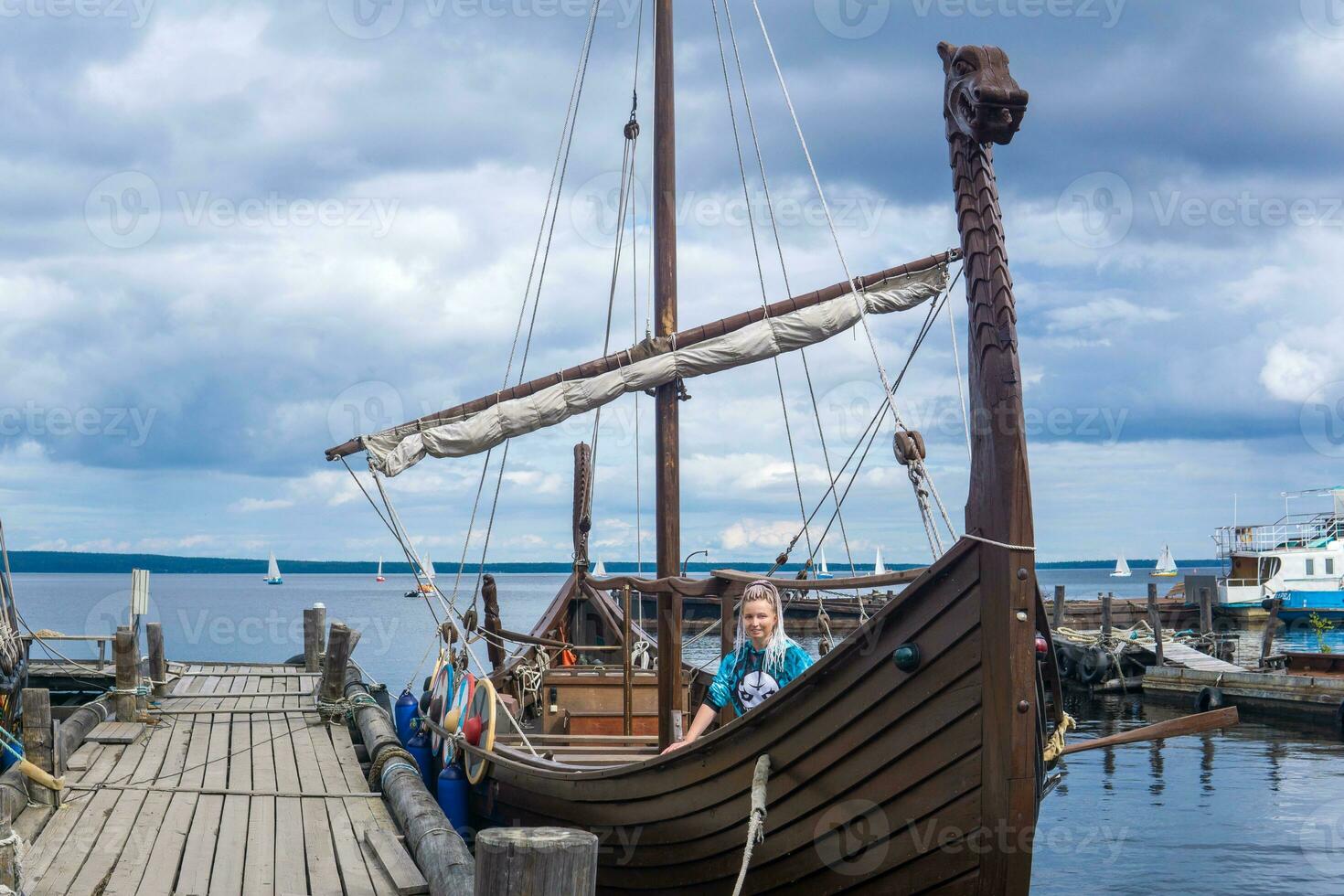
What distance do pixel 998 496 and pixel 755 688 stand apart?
1.92m

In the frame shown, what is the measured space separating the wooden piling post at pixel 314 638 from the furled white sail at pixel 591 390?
726 centimetres

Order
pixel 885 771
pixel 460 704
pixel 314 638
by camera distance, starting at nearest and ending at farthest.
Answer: pixel 885 771 → pixel 460 704 → pixel 314 638

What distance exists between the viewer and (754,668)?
19.5ft

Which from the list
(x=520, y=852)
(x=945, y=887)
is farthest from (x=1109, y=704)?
(x=520, y=852)

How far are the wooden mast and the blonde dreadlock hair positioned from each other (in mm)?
2952

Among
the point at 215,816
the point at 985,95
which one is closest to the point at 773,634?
the point at 985,95

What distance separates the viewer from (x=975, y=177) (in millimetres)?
5098

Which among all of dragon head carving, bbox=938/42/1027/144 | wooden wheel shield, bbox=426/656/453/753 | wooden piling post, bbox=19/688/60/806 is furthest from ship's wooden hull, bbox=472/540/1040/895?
wooden piling post, bbox=19/688/60/806

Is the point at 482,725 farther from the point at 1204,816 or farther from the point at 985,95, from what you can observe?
the point at 1204,816

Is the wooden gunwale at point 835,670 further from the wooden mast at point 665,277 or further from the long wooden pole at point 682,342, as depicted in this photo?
the long wooden pole at point 682,342

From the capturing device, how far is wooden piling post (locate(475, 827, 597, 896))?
3.55 meters

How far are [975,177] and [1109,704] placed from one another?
24.6 m

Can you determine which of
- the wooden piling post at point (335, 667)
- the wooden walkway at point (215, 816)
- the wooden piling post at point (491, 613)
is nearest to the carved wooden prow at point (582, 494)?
the wooden piling post at point (491, 613)

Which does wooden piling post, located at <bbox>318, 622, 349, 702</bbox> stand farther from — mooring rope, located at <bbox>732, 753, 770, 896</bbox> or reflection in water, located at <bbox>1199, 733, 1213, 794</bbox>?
reflection in water, located at <bbox>1199, 733, 1213, 794</bbox>
